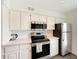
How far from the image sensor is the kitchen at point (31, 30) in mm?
2256

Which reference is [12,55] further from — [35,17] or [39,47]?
[35,17]

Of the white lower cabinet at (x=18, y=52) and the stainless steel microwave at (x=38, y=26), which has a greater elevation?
the stainless steel microwave at (x=38, y=26)

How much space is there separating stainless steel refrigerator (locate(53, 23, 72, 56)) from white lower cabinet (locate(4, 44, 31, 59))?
71.5 inches

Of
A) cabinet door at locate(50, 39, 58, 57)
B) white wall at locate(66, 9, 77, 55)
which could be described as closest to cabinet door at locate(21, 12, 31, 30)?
cabinet door at locate(50, 39, 58, 57)

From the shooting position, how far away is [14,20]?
2.63 meters

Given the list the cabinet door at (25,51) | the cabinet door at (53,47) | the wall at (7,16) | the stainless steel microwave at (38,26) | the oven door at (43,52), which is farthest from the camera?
the cabinet door at (53,47)

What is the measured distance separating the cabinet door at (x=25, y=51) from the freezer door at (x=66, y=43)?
184 centimetres

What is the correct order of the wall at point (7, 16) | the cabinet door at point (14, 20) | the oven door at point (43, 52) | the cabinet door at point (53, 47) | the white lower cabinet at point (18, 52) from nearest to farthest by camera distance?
1. the wall at point (7, 16)
2. the white lower cabinet at point (18, 52)
3. the cabinet door at point (14, 20)
4. the oven door at point (43, 52)
5. the cabinet door at point (53, 47)

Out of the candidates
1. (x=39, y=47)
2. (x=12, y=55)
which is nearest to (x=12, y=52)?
(x=12, y=55)

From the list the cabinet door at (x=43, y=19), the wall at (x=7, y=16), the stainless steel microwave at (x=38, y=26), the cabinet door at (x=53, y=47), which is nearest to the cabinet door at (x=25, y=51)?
the wall at (x=7, y=16)

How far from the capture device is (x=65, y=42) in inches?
144

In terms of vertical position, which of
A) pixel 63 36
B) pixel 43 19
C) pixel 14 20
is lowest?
pixel 63 36

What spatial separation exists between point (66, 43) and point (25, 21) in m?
2.45

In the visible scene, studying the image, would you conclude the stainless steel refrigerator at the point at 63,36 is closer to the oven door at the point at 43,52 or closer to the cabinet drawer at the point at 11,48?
the oven door at the point at 43,52
